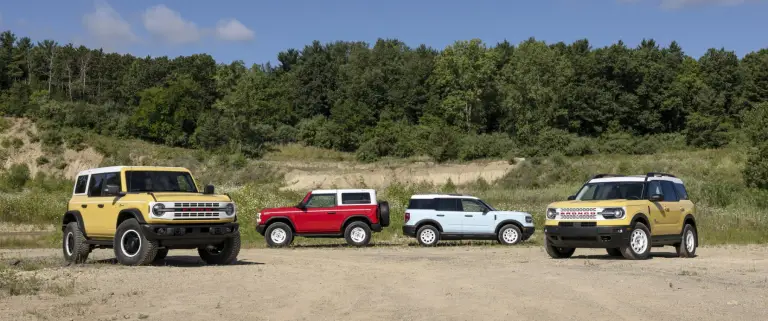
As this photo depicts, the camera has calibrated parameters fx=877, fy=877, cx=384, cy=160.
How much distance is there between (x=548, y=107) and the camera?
9762 cm

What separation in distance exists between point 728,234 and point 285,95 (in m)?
88.4

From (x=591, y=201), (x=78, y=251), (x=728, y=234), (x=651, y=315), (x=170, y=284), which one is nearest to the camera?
(x=651, y=315)

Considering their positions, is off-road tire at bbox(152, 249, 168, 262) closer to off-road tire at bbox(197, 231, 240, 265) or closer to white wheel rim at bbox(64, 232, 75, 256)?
off-road tire at bbox(197, 231, 240, 265)

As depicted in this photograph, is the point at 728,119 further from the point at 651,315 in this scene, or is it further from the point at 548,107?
the point at 651,315

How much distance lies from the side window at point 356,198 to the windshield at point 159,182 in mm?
9764

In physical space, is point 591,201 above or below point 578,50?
below

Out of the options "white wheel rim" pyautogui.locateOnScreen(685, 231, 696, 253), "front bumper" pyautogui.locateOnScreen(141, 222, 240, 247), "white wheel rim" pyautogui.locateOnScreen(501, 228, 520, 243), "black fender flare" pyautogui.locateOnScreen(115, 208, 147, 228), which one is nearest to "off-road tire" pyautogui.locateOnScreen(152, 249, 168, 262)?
"black fender flare" pyautogui.locateOnScreen(115, 208, 147, 228)

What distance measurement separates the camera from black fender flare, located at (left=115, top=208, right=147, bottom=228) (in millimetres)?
17797

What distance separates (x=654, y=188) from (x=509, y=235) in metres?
8.98

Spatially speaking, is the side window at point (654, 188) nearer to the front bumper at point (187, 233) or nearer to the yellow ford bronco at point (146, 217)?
the yellow ford bronco at point (146, 217)

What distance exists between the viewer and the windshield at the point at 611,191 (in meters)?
21.5

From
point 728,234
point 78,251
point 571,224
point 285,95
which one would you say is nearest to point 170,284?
point 78,251

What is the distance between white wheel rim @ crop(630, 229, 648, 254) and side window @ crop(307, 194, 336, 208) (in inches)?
447

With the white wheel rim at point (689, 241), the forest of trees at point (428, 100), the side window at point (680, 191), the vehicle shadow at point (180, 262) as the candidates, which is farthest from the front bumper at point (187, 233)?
the forest of trees at point (428, 100)
